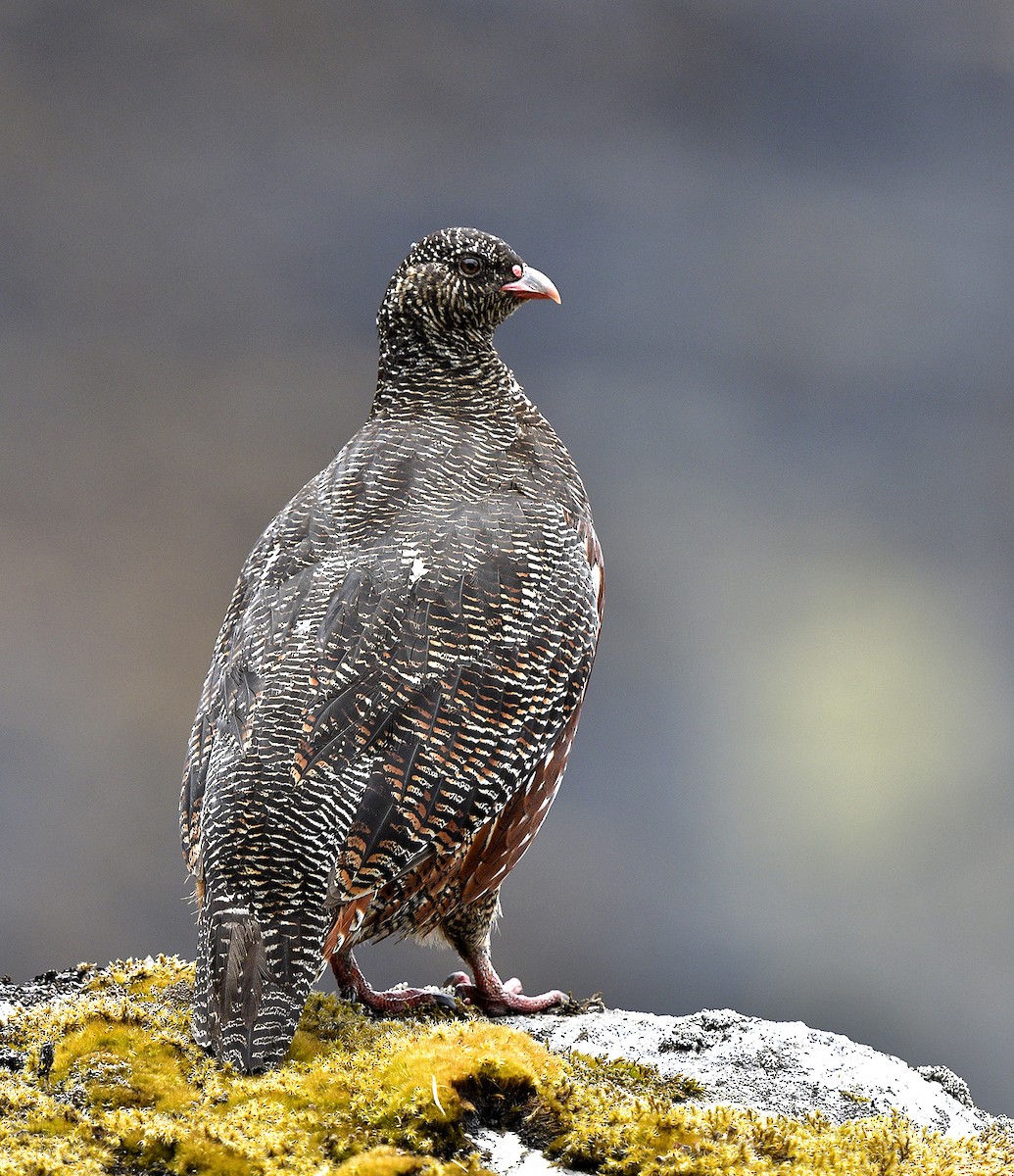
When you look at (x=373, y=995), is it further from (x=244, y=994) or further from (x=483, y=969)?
(x=244, y=994)

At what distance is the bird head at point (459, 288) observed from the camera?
807 centimetres

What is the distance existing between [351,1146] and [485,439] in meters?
4.30

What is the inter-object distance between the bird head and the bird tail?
4.07 metres

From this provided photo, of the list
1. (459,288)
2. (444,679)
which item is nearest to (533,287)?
(459,288)

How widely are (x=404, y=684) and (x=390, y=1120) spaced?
6.80ft

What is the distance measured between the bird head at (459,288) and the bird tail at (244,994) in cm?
407

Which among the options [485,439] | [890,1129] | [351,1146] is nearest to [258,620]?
[485,439]

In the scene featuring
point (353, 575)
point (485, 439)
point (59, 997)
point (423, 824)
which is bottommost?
point (59, 997)

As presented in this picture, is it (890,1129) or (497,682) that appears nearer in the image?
(890,1129)

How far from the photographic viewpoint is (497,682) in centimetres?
645

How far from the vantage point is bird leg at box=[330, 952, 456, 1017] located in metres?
6.96

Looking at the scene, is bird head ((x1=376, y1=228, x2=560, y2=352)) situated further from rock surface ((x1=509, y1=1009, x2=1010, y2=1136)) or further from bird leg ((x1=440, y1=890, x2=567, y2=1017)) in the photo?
rock surface ((x1=509, y1=1009, x2=1010, y2=1136))

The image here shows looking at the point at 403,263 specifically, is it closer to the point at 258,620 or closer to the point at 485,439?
the point at 485,439

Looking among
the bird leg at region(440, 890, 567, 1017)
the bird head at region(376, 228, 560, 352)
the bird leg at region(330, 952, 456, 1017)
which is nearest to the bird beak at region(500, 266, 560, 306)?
the bird head at region(376, 228, 560, 352)
